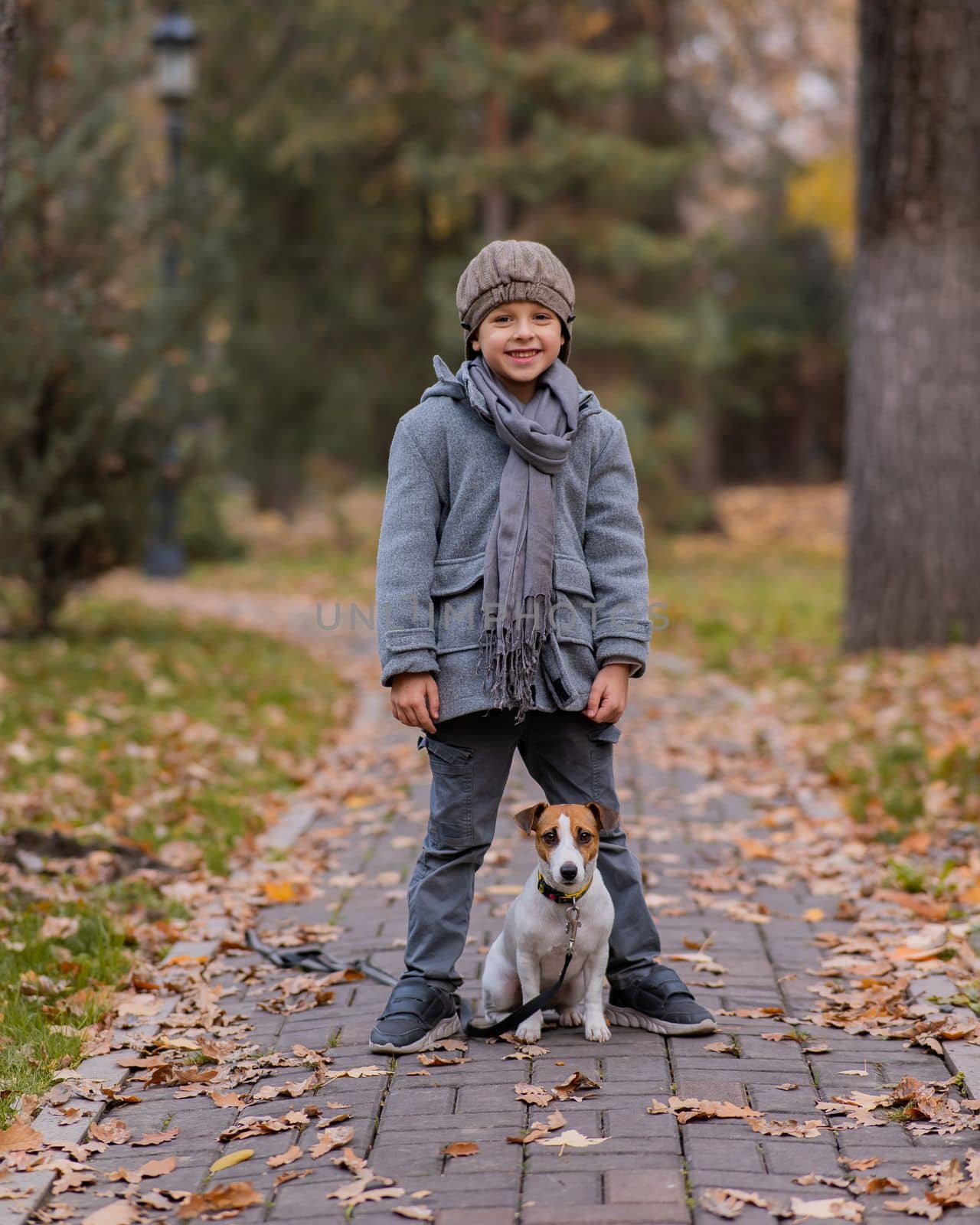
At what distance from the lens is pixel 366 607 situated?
1555 centimetres

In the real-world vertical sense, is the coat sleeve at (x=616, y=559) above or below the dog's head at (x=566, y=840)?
above

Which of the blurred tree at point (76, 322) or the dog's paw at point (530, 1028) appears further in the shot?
the blurred tree at point (76, 322)

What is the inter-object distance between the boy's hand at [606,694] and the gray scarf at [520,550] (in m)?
0.20

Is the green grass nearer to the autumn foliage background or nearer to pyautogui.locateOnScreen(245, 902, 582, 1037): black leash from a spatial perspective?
the autumn foliage background

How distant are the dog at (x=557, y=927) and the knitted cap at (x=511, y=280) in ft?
4.36

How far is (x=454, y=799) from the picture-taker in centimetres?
414

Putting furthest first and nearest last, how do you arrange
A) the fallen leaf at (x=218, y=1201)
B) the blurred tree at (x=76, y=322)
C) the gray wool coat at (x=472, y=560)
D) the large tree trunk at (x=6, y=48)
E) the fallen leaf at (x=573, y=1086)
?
1. the blurred tree at (x=76, y=322)
2. the large tree trunk at (x=6, y=48)
3. the gray wool coat at (x=472, y=560)
4. the fallen leaf at (x=573, y=1086)
5. the fallen leaf at (x=218, y=1201)

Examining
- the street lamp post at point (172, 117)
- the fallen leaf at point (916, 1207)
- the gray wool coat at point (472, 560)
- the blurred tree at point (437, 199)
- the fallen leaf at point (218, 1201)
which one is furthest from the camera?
the blurred tree at point (437, 199)

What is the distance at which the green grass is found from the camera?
4.80m

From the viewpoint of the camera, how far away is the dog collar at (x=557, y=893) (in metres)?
4.01

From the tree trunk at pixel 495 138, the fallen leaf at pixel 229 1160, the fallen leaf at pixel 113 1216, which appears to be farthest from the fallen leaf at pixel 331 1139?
the tree trunk at pixel 495 138

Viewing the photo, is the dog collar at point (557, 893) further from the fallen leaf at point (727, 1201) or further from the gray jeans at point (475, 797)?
the fallen leaf at point (727, 1201)

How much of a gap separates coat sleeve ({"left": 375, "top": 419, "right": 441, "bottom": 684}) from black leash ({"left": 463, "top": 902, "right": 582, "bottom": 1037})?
76 cm

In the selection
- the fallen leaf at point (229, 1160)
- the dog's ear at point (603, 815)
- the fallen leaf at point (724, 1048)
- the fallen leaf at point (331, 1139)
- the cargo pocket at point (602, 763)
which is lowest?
the fallen leaf at point (229, 1160)
